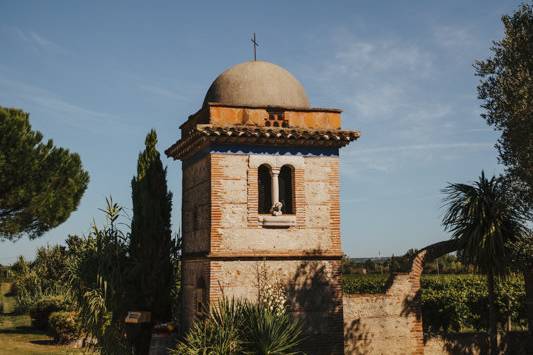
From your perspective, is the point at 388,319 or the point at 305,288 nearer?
the point at 305,288

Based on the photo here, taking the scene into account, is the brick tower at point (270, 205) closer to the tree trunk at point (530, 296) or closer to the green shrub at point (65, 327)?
the tree trunk at point (530, 296)

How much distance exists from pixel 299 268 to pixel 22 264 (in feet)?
115

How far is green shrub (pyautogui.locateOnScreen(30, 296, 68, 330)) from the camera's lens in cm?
3244

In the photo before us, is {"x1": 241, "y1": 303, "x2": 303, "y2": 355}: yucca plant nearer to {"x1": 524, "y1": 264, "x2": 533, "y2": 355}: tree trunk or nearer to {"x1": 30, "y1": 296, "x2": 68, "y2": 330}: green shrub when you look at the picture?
{"x1": 524, "y1": 264, "x2": 533, "y2": 355}: tree trunk

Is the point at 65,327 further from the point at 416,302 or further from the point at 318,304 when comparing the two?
the point at 416,302

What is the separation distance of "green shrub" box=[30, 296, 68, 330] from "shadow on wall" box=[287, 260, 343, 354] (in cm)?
2012

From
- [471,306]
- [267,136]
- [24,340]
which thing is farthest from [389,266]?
[267,136]

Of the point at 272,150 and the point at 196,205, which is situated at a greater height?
the point at 272,150

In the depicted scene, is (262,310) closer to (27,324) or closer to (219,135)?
(219,135)

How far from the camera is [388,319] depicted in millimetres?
17859

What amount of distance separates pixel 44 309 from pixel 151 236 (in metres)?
16.3

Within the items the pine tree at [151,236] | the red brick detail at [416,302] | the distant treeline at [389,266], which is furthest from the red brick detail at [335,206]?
the distant treeline at [389,266]

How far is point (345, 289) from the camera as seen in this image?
114 ft

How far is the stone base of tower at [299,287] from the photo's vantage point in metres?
16.1
